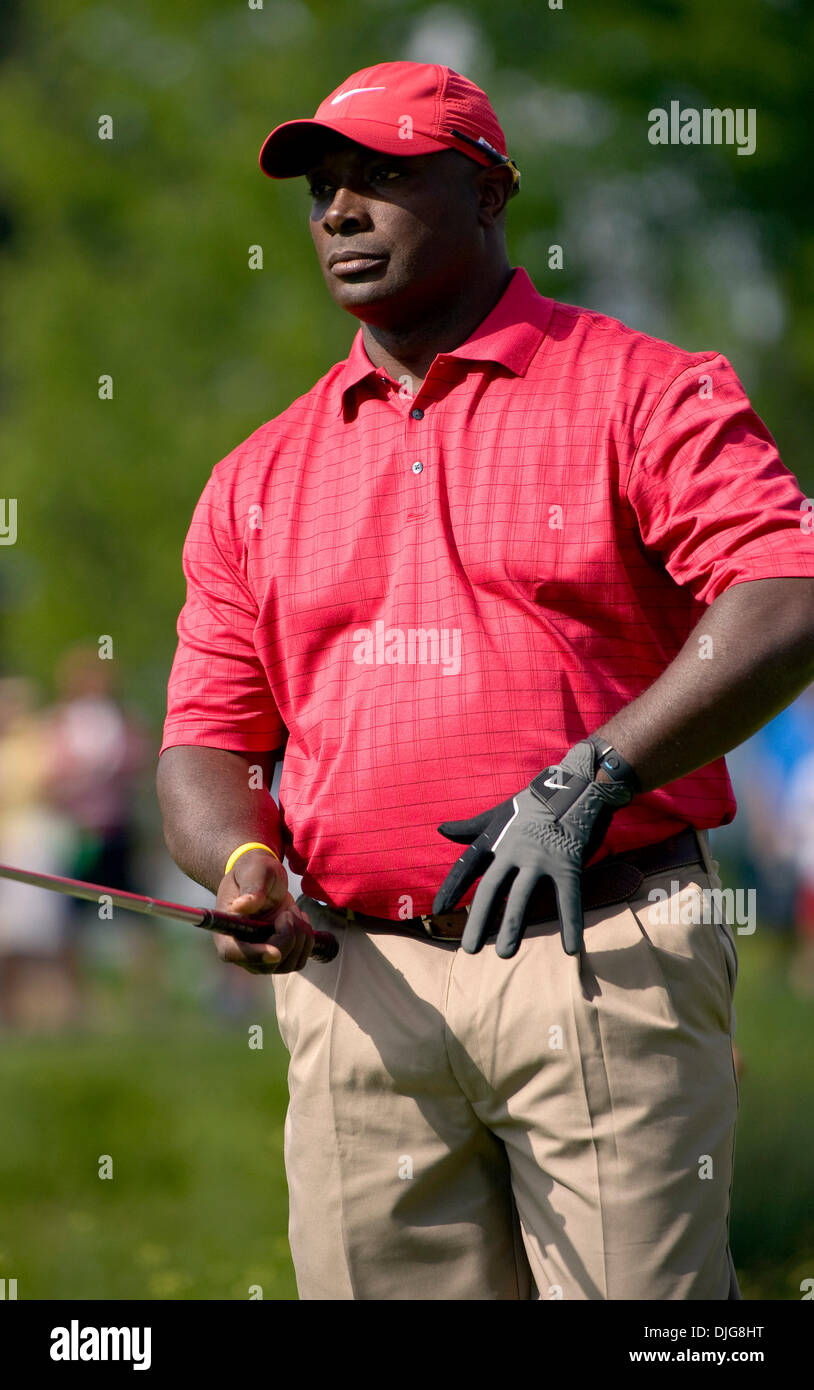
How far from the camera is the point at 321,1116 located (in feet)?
9.24

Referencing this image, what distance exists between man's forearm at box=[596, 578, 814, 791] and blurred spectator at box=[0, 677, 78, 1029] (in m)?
7.15

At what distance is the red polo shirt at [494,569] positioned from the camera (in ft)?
8.56

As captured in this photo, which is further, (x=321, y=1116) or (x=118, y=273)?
(x=118, y=273)

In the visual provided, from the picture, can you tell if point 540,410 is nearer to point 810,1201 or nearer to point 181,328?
point 810,1201

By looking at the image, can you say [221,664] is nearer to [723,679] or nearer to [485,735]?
[485,735]

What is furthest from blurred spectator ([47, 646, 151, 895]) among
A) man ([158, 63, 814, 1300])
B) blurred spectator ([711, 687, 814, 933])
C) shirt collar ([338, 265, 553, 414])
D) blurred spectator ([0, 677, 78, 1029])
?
shirt collar ([338, 265, 553, 414])

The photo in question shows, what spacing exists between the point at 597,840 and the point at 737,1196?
2.75 meters

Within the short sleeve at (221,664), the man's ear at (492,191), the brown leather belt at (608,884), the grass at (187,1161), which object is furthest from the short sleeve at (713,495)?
the grass at (187,1161)

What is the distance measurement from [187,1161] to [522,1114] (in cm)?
382

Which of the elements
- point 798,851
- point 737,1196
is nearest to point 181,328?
point 798,851

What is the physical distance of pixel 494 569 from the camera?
2.66 meters

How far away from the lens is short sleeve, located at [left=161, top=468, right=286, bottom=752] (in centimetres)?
301

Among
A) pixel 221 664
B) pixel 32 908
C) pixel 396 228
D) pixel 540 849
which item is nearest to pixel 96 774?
pixel 32 908

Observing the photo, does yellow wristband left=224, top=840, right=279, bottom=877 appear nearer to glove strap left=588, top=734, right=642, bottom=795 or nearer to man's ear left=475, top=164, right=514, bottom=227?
glove strap left=588, top=734, right=642, bottom=795
